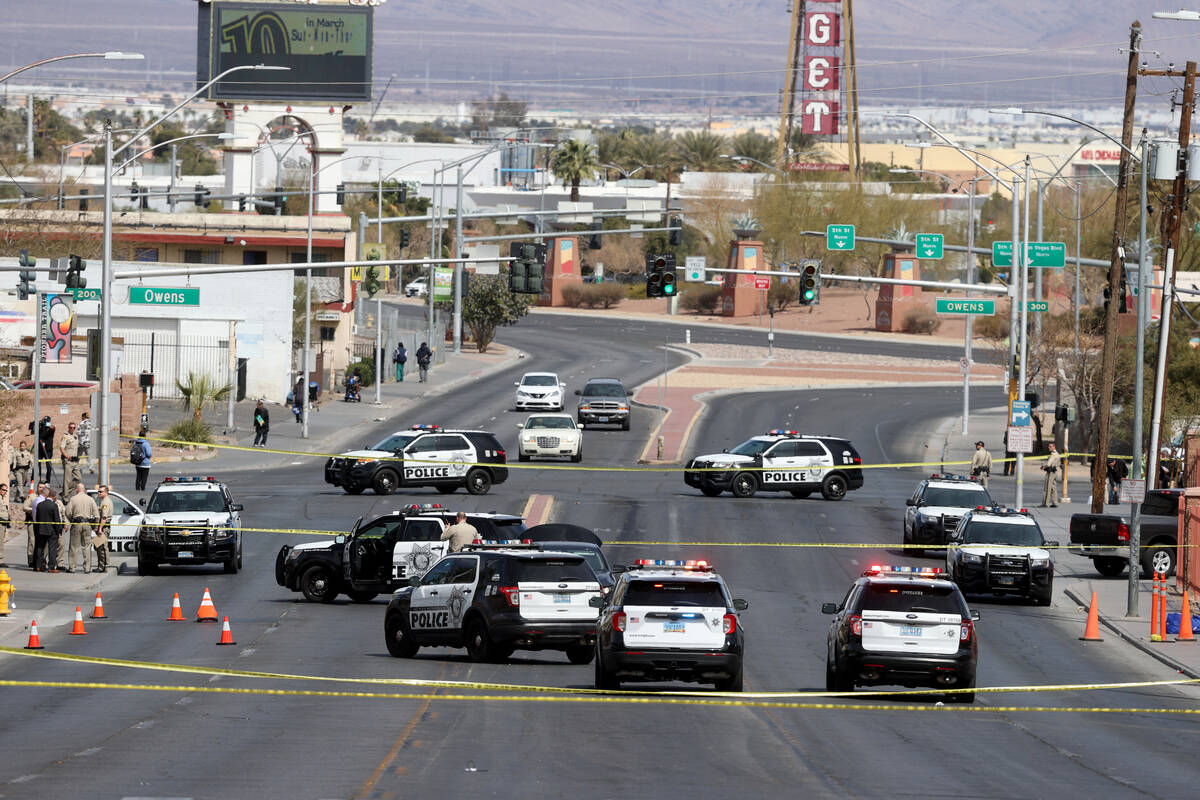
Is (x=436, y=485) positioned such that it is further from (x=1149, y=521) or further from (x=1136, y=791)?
(x=1136, y=791)

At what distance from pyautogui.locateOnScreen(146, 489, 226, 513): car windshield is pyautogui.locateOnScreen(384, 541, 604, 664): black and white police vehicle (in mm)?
11966

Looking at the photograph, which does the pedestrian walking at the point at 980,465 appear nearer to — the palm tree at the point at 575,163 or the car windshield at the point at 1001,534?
the car windshield at the point at 1001,534

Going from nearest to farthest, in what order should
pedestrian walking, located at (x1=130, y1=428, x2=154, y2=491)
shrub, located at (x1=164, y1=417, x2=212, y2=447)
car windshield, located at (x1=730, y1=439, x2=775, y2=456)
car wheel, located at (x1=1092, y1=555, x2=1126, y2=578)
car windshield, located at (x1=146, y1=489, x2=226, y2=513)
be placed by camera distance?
car windshield, located at (x1=146, y1=489, x2=226, y2=513), car wheel, located at (x1=1092, y1=555, x2=1126, y2=578), pedestrian walking, located at (x1=130, y1=428, x2=154, y2=491), car windshield, located at (x1=730, y1=439, x2=775, y2=456), shrub, located at (x1=164, y1=417, x2=212, y2=447)

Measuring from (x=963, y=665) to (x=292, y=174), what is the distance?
144373mm

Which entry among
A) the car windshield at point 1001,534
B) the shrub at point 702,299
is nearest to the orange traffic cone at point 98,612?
the car windshield at point 1001,534

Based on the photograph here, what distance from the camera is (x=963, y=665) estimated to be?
73.2 ft

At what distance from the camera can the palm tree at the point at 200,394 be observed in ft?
204

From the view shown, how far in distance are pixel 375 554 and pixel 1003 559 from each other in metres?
12.0

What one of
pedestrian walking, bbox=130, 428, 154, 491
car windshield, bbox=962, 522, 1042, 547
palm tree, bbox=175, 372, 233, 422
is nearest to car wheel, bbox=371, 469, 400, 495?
pedestrian walking, bbox=130, 428, 154, 491

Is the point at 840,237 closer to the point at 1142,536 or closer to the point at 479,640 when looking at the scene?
the point at 1142,536

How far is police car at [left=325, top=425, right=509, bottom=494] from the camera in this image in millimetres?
47625

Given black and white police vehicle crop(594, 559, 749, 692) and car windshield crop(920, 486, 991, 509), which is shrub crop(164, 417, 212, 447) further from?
black and white police vehicle crop(594, 559, 749, 692)

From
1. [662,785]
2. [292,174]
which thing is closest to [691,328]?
[292,174]

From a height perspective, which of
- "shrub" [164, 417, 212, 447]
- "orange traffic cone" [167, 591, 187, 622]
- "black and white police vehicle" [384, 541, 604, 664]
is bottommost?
"shrub" [164, 417, 212, 447]
